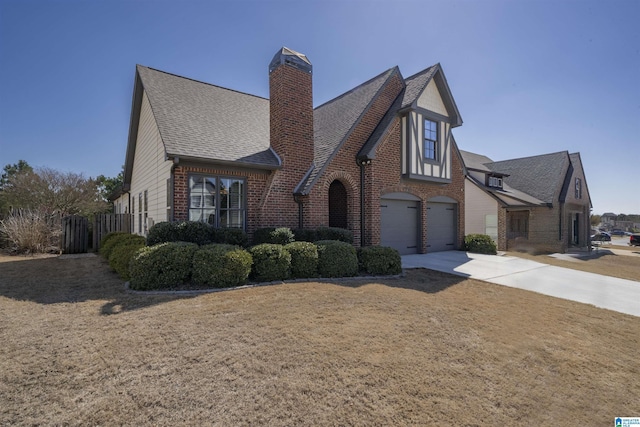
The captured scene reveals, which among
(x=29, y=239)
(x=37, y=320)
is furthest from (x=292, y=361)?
(x=29, y=239)

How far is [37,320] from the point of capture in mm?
4477

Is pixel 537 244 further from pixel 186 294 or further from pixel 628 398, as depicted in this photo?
pixel 186 294

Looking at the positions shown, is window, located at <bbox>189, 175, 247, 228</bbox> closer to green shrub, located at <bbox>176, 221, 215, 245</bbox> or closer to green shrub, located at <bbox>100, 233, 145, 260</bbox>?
green shrub, located at <bbox>176, 221, 215, 245</bbox>

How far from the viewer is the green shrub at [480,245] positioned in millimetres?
14562

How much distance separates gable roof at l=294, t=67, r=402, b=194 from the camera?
35.0ft

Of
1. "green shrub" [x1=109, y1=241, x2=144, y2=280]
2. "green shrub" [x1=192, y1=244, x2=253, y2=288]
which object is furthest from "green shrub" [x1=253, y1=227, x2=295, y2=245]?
"green shrub" [x1=109, y1=241, x2=144, y2=280]

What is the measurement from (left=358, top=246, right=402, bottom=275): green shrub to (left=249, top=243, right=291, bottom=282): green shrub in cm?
242

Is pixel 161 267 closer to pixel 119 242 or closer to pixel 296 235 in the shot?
pixel 296 235

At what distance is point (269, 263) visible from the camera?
23.2 ft

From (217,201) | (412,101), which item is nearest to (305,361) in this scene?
(217,201)

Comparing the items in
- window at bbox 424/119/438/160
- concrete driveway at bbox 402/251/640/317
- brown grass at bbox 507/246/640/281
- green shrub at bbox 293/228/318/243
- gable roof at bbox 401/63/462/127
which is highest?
gable roof at bbox 401/63/462/127

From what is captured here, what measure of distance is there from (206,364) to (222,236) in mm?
5413

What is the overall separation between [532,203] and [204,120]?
2213cm

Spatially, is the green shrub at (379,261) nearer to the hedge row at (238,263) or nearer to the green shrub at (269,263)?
the hedge row at (238,263)
